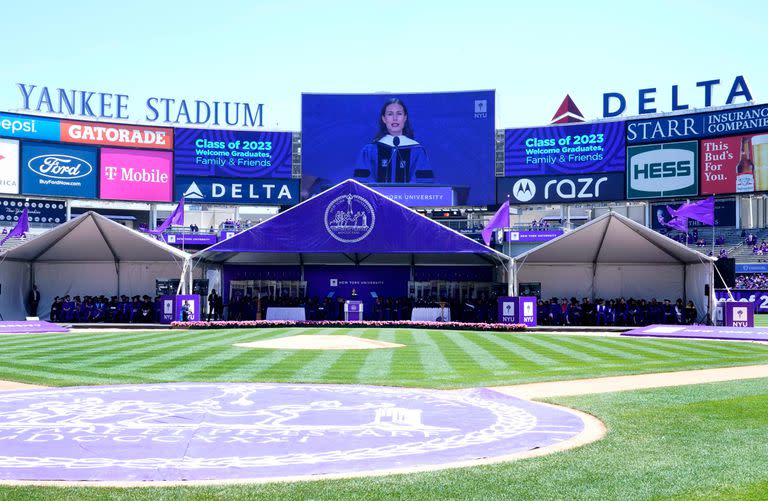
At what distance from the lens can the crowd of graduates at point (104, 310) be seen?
134ft

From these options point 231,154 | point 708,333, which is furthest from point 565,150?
point 708,333

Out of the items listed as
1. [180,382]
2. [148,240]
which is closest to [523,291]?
[148,240]

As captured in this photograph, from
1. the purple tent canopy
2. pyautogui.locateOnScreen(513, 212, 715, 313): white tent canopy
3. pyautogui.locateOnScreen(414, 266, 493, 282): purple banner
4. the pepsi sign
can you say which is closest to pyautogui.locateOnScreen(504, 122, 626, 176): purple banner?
the pepsi sign

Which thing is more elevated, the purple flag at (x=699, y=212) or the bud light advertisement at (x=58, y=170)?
the bud light advertisement at (x=58, y=170)

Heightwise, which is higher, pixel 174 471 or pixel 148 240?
pixel 148 240

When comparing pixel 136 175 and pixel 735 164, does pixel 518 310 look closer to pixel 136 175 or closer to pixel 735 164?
pixel 735 164

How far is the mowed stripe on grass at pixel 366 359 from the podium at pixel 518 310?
27.5ft

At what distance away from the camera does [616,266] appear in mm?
44250

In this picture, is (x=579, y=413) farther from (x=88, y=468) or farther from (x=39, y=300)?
(x=39, y=300)

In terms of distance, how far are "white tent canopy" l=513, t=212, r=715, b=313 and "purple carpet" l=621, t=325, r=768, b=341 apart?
542 cm

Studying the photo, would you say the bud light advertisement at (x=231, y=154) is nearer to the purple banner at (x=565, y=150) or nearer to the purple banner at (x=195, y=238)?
the purple banner at (x=195, y=238)

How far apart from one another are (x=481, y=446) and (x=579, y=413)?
3283 mm

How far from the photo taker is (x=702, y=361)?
837 inches

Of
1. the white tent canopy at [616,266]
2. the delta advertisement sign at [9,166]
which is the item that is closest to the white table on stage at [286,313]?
the white tent canopy at [616,266]
